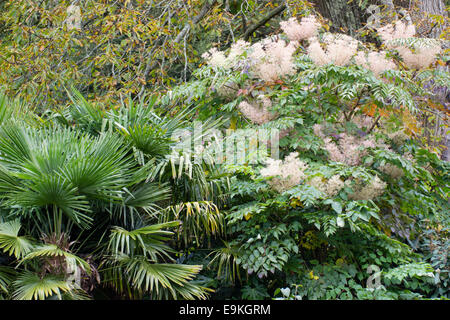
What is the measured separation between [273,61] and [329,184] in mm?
1343

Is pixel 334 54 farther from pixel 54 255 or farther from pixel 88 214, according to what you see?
pixel 54 255

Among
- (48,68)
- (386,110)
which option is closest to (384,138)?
(386,110)

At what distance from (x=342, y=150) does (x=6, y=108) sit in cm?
311

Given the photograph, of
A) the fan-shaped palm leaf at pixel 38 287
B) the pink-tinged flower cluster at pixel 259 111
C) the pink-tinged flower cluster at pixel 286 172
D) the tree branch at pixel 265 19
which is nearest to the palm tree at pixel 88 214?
the fan-shaped palm leaf at pixel 38 287

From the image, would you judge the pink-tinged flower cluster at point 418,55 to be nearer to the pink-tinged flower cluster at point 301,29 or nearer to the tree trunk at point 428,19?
the pink-tinged flower cluster at point 301,29

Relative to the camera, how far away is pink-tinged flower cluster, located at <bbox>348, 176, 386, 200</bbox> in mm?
4152

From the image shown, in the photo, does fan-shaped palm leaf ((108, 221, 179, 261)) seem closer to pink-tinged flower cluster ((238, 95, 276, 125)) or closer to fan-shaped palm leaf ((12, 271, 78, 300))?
fan-shaped palm leaf ((12, 271, 78, 300))

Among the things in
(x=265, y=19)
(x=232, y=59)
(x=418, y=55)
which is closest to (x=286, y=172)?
(x=232, y=59)

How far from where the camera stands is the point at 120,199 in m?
3.86

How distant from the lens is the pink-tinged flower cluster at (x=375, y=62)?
14.9 ft

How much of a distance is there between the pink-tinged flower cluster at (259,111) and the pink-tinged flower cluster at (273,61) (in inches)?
9.2

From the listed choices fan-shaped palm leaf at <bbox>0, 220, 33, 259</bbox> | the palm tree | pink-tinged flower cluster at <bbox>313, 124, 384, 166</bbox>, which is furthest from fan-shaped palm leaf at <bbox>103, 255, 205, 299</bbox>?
pink-tinged flower cluster at <bbox>313, 124, 384, 166</bbox>

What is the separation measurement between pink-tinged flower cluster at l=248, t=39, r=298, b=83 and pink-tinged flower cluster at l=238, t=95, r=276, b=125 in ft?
0.77
